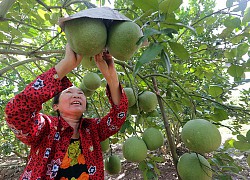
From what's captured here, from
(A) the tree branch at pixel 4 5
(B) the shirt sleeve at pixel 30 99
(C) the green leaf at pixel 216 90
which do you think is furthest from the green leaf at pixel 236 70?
(A) the tree branch at pixel 4 5

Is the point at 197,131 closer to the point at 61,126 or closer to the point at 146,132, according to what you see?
the point at 146,132

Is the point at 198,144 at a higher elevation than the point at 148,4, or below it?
below

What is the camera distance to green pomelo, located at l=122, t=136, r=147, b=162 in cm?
144

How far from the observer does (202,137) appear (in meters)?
1.04

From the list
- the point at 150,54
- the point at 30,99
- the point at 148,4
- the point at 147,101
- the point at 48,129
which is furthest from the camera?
the point at 147,101

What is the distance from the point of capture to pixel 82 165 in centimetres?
148

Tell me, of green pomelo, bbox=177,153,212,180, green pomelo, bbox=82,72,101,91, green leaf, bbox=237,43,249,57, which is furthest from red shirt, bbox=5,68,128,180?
green leaf, bbox=237,43,249,57

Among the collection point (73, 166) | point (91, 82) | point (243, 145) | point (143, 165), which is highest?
point (91, 82)

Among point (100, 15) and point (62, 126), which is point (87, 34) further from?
point (62, 126)

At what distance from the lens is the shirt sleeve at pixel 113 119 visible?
1.49m

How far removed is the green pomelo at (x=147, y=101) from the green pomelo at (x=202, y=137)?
0.55 meters

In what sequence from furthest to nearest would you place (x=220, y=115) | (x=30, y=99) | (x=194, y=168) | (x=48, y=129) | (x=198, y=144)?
1. (x=48, y=129)
2. (x=220, y=115)
3. (x=30, y=99)
4. (x=194, y=168)
5. (x=198, y=144)

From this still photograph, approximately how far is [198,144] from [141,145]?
49 cm

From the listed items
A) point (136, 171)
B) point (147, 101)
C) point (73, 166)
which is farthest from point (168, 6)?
point (136, 171)
